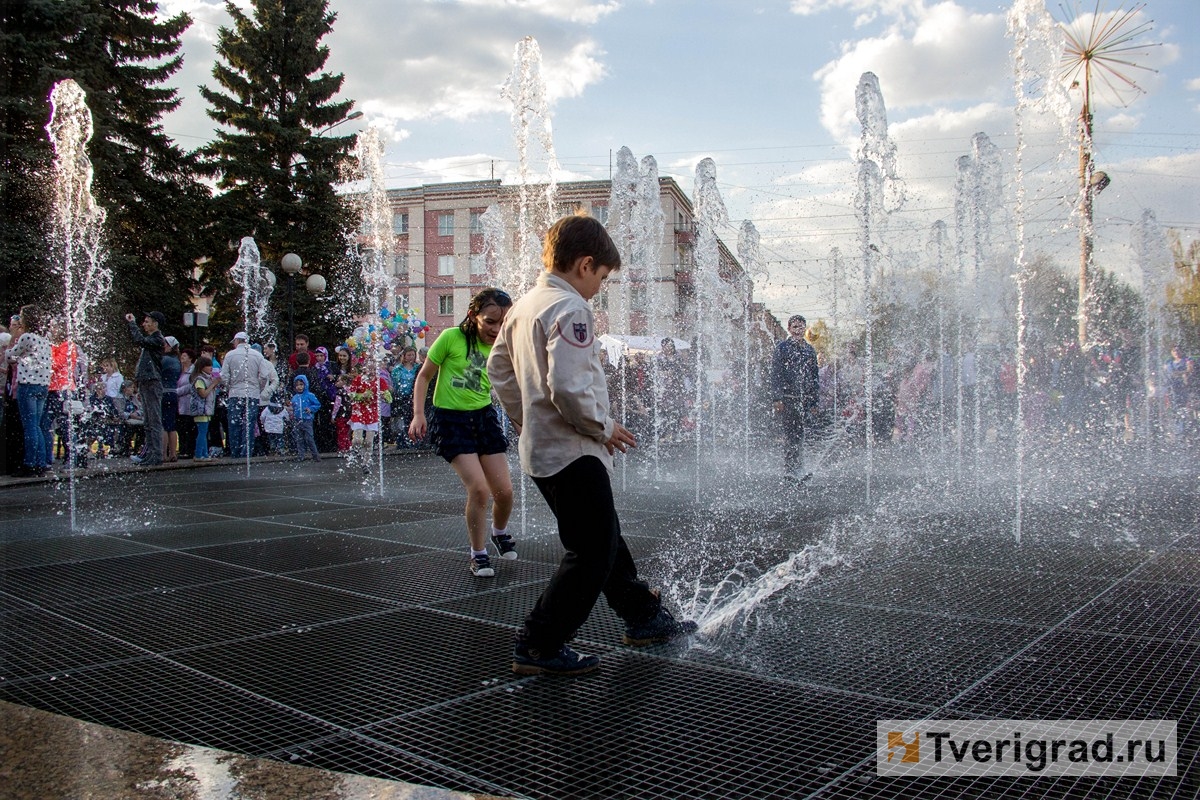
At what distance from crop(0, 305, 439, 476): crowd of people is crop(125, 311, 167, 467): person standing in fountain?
0.06 ft

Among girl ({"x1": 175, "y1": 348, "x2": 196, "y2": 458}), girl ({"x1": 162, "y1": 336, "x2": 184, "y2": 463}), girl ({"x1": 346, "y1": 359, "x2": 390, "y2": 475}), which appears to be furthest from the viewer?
girl ({"x1": 175, "y1": 348, "x2": 196, "y2": 458})

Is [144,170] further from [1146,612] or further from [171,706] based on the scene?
[1146,612]

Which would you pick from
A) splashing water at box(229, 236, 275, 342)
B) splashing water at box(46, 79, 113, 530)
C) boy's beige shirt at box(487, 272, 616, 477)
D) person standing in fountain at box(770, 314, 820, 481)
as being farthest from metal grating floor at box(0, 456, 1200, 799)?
splashing water at box(229, 236, 275, 342)

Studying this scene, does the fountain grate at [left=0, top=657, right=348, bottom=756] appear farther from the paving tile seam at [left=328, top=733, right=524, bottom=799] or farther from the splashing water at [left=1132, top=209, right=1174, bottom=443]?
the splashing water at [left=1132, top=209, right=1174, bottom=443]

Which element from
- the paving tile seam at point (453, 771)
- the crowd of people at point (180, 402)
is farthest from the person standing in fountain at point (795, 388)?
the paving tile seam at point (453, 771)

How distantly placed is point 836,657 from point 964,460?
11.2 metres

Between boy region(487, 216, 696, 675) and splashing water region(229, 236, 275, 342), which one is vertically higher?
splashing water region(229, 236, 275, 342)

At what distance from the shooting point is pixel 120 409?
15945mm

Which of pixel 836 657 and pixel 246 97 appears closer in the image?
pixel 836 657

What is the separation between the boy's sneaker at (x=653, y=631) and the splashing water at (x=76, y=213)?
55.2 feet

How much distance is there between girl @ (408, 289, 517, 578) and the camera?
5.48 metres

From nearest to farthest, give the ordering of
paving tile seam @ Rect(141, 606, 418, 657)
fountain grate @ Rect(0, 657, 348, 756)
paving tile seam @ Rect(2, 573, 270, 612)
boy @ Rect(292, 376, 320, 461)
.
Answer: fountain grate @ Rect(0, 657, 348, 756)
paving tile seam @ Rect(141, 606, 418, 657)
paving tile seam @ Rect(2, 573, 270, 612)
boy @ Rect(292, 376, 320, 461)

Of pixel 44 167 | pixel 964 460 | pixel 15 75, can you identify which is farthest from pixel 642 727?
pixel 15 75

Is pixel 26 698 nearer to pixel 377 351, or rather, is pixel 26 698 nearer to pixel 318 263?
pixel 377 351
